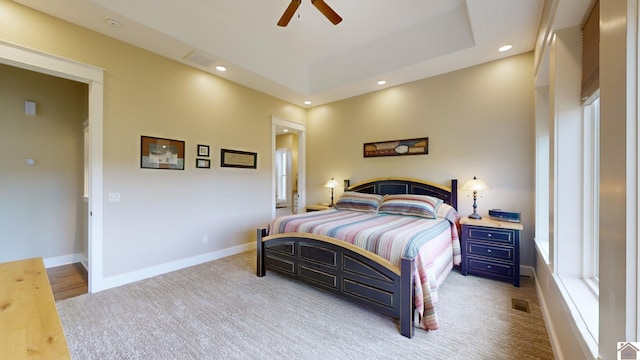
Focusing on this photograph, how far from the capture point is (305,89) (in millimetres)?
4922

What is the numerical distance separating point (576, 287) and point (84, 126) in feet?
20.2

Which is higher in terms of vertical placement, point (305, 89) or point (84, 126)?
point (305, 89)

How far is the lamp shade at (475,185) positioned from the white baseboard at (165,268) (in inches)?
149

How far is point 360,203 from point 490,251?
187 centimetres

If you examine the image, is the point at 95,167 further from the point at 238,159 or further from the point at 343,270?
the point at 343,270

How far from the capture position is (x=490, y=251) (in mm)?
3209

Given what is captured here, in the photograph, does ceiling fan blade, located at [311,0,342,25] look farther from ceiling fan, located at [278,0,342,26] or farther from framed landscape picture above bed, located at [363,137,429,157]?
framed landscape picture above bed, located at [363,137,429,157]

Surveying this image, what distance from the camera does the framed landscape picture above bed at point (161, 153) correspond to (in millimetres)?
3387

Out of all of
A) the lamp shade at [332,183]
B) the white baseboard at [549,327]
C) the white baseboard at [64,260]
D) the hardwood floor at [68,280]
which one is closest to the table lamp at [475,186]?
the white baseboard at [549,327]

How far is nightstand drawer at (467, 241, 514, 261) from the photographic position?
3.09 meters

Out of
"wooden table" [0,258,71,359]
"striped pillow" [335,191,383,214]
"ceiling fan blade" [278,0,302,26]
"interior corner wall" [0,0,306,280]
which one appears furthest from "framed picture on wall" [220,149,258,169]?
"wooden table" [0,258,71,359]

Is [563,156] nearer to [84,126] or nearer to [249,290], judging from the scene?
[249,290]

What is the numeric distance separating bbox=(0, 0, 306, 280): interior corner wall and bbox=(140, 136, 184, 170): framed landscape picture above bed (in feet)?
0.22

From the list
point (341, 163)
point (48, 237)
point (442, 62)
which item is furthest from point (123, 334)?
point (442, 62)
